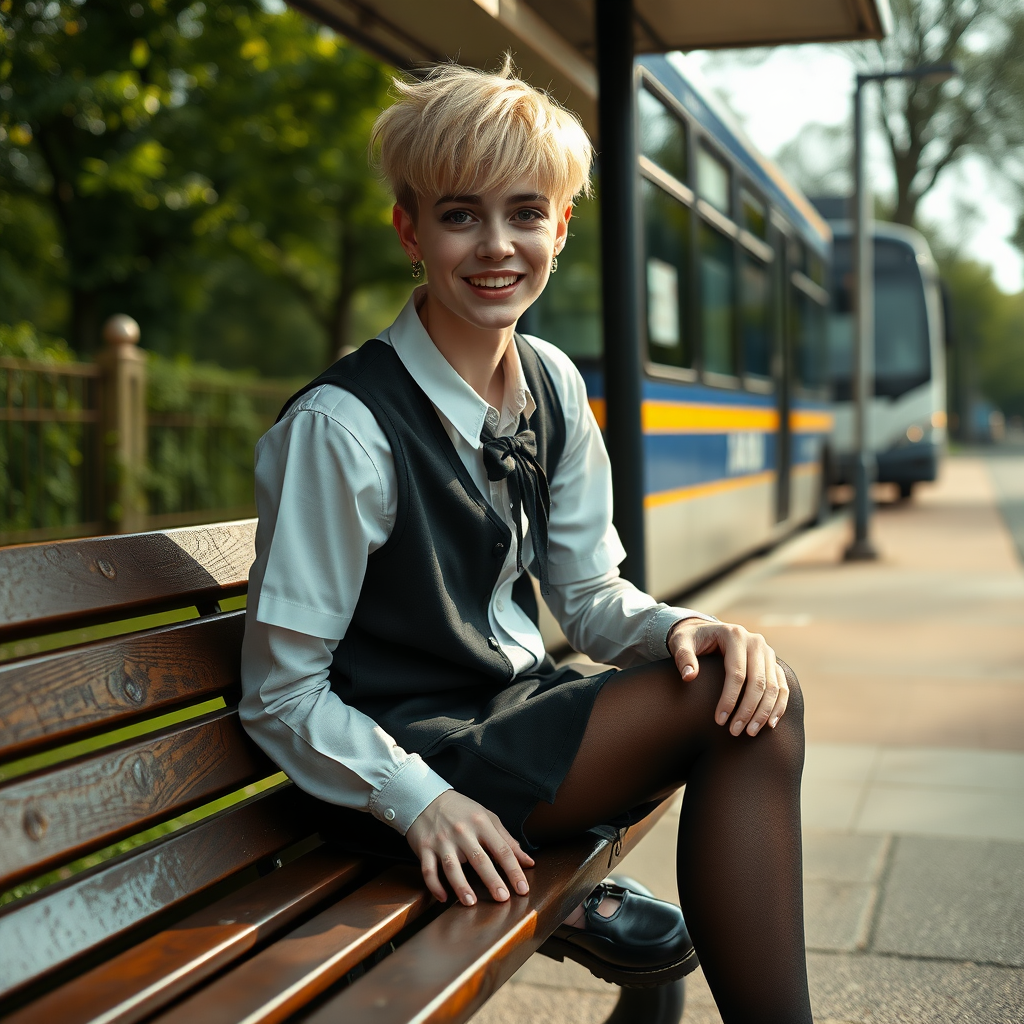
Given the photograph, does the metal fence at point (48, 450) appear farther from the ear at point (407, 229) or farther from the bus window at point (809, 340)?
the ear at point (407, 229)

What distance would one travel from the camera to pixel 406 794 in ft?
5.85

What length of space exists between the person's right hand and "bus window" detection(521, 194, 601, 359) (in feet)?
14.0

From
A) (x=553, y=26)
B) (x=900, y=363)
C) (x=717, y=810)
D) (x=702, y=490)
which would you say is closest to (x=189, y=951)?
(x=717, y=810)

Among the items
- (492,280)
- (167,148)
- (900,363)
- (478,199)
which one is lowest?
(492,280)

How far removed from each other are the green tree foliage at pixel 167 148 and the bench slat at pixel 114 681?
9.77m

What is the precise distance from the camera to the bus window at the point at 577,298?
6012 millimetres

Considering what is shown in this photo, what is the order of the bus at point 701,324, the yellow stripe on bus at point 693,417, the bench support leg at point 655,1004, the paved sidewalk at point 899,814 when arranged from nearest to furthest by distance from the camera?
the bench support leg at point 655,1004, the paved sidewalk at point 899,814, the bus at point 701,324, the yellow stripe on bus at point 693,417

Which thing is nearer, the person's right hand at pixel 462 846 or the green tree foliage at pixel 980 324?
the person's right hand at pixel 462 846

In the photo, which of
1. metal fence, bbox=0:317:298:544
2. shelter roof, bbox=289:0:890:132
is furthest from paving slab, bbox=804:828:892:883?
metal fence, bbox=0:317:298:544

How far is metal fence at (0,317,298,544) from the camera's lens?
8.88m

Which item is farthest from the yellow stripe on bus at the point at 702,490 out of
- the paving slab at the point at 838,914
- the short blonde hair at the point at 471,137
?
the short blonde hair at the point at 471,137

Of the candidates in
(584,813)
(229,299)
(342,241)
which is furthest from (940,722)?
(229,299)

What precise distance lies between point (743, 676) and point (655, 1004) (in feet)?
2.66

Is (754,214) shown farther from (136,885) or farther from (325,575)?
(136,885)
